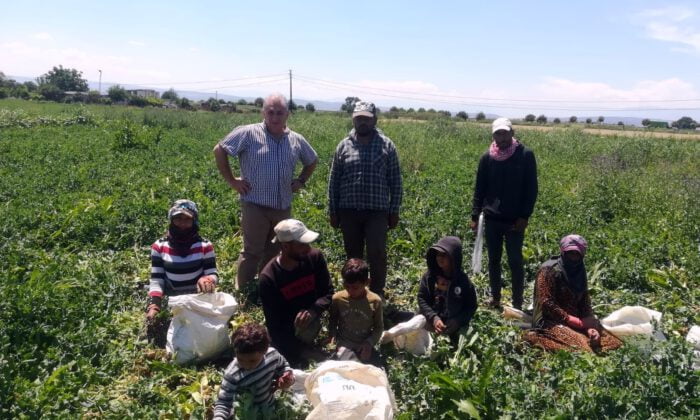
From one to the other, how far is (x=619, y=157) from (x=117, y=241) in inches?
575

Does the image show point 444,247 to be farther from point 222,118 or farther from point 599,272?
point 222,118

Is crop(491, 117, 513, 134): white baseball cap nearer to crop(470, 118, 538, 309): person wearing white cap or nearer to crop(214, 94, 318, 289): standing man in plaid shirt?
crop(470, 118, 538, 309): person wearing white cap

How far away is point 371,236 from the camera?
16.4 feet

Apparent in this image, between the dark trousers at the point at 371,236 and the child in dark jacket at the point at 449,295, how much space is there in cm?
62

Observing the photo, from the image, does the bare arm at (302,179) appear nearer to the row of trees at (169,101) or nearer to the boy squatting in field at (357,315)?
the boy squatting in field at (357,315)

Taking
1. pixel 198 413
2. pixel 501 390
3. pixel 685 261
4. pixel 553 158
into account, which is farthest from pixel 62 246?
pixel 553 158

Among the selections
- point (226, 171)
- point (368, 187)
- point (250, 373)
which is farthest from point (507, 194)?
point (250, 373)

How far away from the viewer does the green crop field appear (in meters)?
3.25

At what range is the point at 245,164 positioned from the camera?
5.17m

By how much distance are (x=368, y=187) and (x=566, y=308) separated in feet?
6.90

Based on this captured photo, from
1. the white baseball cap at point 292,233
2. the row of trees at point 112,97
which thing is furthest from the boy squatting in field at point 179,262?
the row of trees at point 112,97

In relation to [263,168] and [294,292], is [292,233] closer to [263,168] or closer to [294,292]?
[294,292]

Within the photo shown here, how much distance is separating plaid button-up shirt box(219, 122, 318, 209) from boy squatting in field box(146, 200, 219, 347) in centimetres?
76

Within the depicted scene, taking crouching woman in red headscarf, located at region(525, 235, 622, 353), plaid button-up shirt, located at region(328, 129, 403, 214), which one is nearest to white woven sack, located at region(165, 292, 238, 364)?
plaid button-up shirt, located at region(328, 129, 403, 214)
